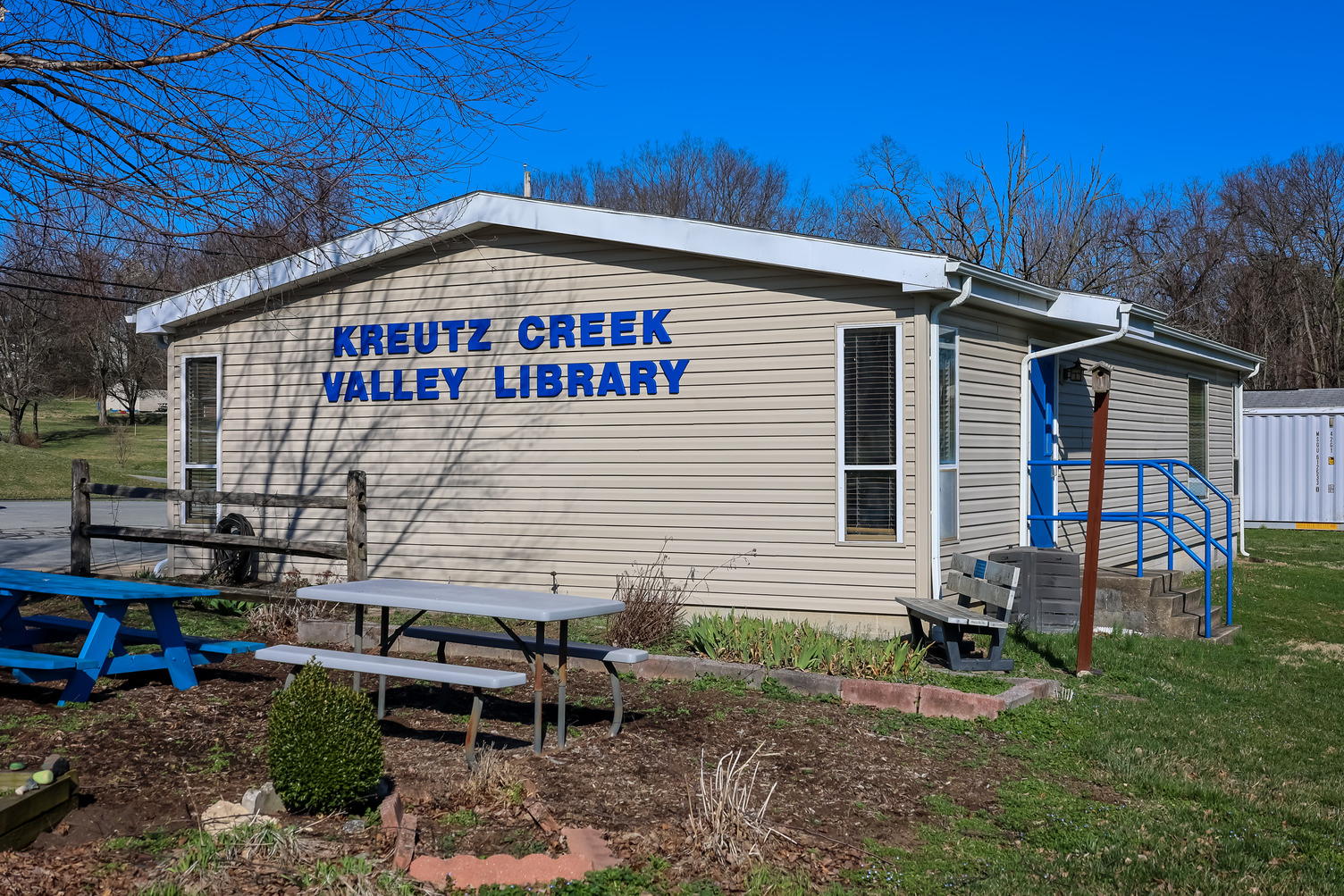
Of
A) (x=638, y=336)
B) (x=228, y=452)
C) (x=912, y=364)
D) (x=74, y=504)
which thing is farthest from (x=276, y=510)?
(x=912, y=364)

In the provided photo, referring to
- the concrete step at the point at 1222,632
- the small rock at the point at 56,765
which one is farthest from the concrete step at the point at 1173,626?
the small rock at the point at 56,765

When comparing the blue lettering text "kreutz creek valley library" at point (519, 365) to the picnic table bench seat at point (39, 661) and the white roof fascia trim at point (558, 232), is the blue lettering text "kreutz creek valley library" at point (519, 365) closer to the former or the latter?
the white roof fascia trim at point (558, 232)

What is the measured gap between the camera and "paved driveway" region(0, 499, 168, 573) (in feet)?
50.2

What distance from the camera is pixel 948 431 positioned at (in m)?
9.89

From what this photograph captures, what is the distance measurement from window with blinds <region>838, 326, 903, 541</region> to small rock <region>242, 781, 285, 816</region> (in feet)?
19.5

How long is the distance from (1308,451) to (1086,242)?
9.84 metres

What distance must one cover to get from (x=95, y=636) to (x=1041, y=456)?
8869mm

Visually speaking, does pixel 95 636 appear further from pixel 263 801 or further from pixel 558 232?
pixel 558 232

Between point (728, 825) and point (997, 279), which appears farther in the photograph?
point (997, 279)

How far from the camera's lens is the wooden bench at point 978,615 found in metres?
7.75

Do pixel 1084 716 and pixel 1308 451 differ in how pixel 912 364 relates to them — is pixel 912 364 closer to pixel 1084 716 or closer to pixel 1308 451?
pixel 1084 716

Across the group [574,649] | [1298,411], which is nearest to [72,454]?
[1298,411]

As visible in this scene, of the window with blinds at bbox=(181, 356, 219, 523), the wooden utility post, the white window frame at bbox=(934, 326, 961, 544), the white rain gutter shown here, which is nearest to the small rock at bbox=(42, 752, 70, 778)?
the wooden utility post

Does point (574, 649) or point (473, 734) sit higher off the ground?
point (574, 649)
